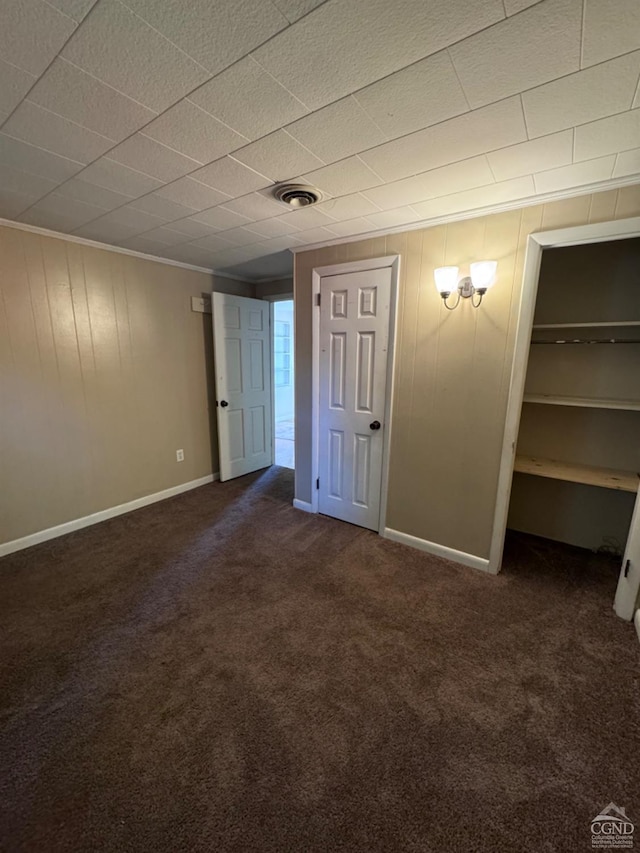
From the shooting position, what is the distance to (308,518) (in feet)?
10.2

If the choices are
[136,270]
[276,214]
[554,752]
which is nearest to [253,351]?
[136,270]

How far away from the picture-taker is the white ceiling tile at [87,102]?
1.10 m

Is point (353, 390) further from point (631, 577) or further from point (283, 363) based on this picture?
point (283, 363)

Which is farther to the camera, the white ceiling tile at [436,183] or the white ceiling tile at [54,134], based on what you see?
the white ceiling tile at [436,183]

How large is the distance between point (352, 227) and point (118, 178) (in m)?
1.41

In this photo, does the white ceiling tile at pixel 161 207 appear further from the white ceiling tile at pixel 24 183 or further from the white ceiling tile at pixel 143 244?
the white ceiling tile at pixel 143 244

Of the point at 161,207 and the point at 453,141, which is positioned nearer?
the point at 453,141

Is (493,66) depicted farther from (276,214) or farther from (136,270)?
(136,270)

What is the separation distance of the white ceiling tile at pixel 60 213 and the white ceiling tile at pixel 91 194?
65 millimetres

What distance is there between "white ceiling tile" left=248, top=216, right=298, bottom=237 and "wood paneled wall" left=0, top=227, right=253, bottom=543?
1.32m

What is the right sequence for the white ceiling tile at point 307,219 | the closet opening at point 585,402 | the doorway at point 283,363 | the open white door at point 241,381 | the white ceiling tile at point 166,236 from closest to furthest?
the white ceiling tile at point 307,219 < the closet opening at point 585,402 < the white ceiling tile at point 166,236 < the open white door at point 241,381 < the doorway at point 283,363

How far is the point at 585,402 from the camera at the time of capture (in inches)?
86.0

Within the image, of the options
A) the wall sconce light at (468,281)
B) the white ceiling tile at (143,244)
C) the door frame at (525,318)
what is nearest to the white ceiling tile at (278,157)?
the wall sconce light at (468,281)

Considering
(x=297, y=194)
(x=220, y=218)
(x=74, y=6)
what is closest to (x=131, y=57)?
(x=74, y=6)
